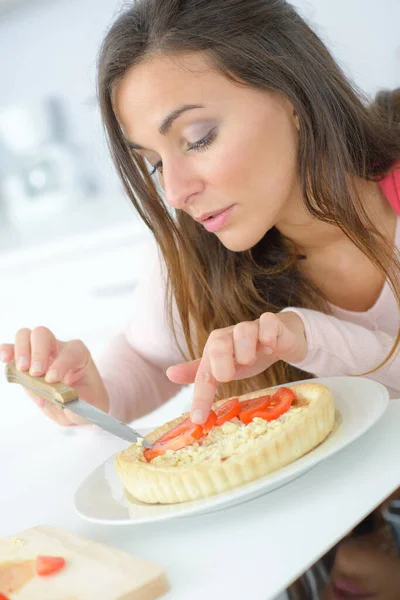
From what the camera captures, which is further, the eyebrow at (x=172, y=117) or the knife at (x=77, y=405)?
the eyebrow at (x=172, y=117)

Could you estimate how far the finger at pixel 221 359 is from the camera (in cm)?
86

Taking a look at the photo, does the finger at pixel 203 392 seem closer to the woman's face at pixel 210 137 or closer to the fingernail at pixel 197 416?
the fingernail at pixel 197 416

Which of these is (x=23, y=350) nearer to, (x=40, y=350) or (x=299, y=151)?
(x=40, y=350)

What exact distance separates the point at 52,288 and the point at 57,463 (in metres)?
3.84

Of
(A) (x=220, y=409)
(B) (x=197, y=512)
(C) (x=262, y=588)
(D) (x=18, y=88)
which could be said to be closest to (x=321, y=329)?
(A) (x=220, y=409)

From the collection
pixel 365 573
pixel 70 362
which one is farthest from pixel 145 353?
pixel 365 573

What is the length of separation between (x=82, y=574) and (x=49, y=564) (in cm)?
4

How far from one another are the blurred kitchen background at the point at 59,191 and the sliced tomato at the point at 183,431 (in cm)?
321

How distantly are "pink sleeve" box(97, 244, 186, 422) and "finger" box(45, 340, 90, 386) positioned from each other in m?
0.21

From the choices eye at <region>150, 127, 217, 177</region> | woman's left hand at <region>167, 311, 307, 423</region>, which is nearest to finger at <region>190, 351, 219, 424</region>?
woman's left hand at <region>167, 311, 307, 423</region>

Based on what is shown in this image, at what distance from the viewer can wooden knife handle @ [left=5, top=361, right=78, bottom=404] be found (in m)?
0.98

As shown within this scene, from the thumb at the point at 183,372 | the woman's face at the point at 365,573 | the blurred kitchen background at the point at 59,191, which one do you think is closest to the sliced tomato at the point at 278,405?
the thumb at the point at 183,372

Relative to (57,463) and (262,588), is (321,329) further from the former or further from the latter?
(262,588)

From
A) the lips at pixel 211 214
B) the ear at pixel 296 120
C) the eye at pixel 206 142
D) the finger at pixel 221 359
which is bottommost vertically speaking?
the finger at pixel 221 359
